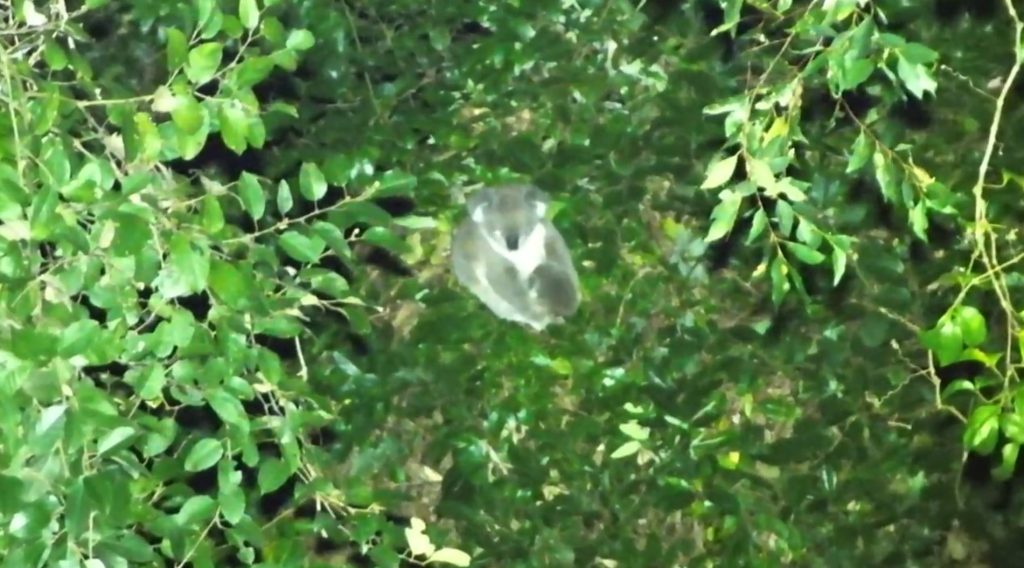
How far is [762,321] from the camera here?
3.72 ft

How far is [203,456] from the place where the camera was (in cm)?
68

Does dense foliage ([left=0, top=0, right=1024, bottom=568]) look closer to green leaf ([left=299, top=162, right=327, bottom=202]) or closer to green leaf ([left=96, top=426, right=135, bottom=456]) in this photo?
green leaf ([left=299, top=162, right=327, bottom=202])

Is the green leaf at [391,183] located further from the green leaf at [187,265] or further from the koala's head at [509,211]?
the koala's head at [509,211]

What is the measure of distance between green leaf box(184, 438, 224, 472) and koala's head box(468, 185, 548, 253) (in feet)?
1.69

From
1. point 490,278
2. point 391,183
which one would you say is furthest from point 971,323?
point 490,278

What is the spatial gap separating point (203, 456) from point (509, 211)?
1.74ft

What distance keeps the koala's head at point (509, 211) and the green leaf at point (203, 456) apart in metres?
0.51

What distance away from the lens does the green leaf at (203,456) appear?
67 cm

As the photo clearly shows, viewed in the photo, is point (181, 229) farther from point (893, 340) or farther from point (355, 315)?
point (893, 340)

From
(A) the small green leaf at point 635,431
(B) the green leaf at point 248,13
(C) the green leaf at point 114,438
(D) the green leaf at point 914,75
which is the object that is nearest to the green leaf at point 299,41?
(B) the green leaf at point 248,13

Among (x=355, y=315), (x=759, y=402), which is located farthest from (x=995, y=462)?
(x=355, y=315)

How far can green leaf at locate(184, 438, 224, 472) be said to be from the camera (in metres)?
0.67

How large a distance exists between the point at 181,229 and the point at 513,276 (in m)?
0.57

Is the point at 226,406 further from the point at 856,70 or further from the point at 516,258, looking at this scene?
the point at 516,258
